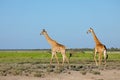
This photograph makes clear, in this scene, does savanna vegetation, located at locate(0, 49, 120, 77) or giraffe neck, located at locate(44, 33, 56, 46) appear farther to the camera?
giraffe neck, located at locate(44, 33, 56, 46)

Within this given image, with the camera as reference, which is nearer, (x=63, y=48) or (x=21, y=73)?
(x=21, y=73)

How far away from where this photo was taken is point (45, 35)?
3133cm

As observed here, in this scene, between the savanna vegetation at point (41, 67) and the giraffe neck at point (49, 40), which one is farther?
the giraffe neck at point (49, 40)

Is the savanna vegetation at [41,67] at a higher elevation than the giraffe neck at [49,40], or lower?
lower

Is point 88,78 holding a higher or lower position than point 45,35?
lower

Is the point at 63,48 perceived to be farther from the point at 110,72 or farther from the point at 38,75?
the point at 38,75

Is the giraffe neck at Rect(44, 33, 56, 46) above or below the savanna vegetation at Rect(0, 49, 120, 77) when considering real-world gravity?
above

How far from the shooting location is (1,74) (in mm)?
22938

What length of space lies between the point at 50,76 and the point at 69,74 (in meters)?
1.90

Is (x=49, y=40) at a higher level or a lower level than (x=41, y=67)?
higher

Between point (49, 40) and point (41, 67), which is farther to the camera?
point (49, 40)

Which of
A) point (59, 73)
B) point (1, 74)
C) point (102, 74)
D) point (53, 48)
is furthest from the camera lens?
point (53, 48)

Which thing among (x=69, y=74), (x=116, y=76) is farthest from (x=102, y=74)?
(x=69, y=74)

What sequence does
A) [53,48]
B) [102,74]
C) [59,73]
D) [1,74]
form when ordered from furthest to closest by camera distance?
[53,48] → [102,74] → [59,73] → [1,74]
